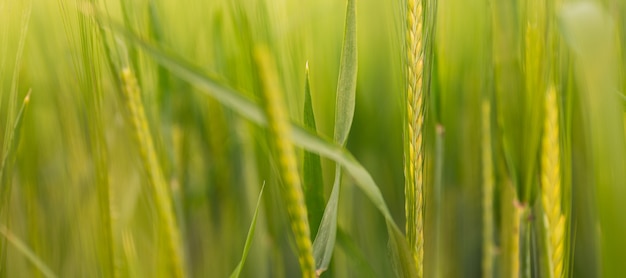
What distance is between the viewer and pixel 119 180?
1.39 ft

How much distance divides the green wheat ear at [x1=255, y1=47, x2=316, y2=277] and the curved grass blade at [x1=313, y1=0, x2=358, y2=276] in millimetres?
73

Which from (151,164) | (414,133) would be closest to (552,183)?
(414,133)

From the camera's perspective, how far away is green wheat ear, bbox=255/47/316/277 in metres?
0.16

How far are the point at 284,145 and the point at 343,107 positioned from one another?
0.12 meters

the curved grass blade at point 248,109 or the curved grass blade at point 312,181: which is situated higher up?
the curved grass blade at point 248,109

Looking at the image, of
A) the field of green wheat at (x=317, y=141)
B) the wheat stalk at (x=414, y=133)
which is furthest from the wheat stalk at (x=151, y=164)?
the wheat stalk at (x=414, y=133)

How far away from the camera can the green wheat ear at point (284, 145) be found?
163mm

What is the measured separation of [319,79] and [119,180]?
0.20 m

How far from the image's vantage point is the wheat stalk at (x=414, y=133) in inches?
10.9

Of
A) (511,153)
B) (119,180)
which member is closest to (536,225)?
(511,153)

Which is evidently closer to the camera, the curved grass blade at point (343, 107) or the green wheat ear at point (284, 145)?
the green wheat ear at point (284, 145)

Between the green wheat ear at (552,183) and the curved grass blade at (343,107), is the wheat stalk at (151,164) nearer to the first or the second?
the curved grass blade at (343,107)

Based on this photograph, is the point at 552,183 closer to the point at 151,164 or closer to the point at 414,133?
the point at 414,133

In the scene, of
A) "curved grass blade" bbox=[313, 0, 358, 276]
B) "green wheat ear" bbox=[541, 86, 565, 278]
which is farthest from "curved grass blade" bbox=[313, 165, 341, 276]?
"green wheat ear" bbox=[541, 86, 565, 278]
